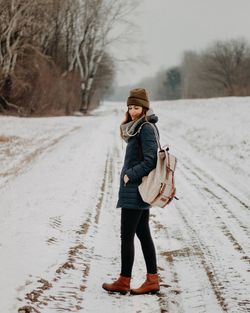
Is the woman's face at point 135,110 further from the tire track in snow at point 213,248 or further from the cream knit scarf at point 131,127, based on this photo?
the tire track in snow at point 213,248

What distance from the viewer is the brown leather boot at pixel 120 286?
4793 mm

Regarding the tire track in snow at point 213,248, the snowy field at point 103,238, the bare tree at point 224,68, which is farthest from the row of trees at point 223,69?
the tire track in snow at point 213,248

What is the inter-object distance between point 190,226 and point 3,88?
27233mm

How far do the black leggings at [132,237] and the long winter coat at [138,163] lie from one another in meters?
0.09

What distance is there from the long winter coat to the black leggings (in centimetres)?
9

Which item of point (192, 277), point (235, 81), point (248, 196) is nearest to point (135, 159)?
point (192, 277)

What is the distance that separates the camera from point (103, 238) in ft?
22.1

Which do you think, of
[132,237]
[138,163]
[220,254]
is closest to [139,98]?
[138,163]

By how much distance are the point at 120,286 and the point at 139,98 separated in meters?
1.82

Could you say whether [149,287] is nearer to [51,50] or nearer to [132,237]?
[132,237]

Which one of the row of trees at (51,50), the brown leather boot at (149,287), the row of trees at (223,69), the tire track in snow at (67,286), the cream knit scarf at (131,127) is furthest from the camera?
the row of trees at (223,69)

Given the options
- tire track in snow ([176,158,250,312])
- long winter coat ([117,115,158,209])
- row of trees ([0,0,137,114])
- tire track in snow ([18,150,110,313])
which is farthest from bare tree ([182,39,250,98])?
long winter coat ([117,115,158,209])

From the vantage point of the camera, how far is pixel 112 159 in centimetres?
1441

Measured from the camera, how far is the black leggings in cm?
467
